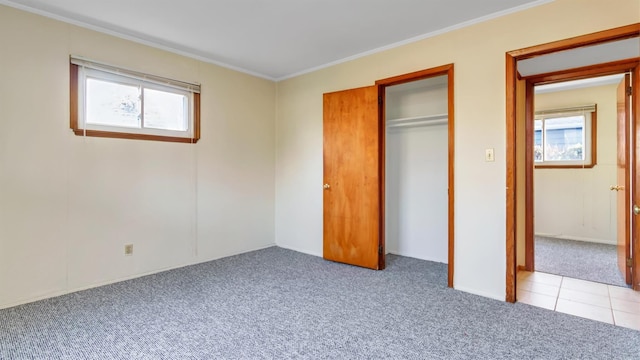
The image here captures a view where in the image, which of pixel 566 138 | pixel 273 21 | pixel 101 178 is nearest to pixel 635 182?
pixel 566 138

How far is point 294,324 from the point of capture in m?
2.24

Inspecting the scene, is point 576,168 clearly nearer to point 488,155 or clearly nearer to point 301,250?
point 488,155

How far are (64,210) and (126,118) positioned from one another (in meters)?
1.03

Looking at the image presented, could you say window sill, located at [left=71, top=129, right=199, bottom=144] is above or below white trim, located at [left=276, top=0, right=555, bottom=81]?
below

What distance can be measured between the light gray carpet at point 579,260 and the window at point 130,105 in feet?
14.6

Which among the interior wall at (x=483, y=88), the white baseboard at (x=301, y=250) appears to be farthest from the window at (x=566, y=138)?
the white baseboard at (x=301, y=250)

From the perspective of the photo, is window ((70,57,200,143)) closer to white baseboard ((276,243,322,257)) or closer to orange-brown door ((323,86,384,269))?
orange-brown door ((323,86,384,269))

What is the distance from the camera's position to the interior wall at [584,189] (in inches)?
185

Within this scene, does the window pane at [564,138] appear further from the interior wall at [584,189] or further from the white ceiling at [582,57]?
the white ceiling at [582,57]

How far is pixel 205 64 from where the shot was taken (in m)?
3.77

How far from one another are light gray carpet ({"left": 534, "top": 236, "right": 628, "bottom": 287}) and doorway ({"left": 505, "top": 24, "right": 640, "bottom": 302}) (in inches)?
11.5

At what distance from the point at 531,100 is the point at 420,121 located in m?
1.19

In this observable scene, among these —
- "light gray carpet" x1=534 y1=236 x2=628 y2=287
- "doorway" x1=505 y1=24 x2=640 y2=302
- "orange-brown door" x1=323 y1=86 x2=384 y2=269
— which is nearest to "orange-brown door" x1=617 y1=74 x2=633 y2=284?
"doorway" x1=505 y1=24 x2=640 y2=302

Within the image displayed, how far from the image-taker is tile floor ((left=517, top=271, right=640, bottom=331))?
2.41m
